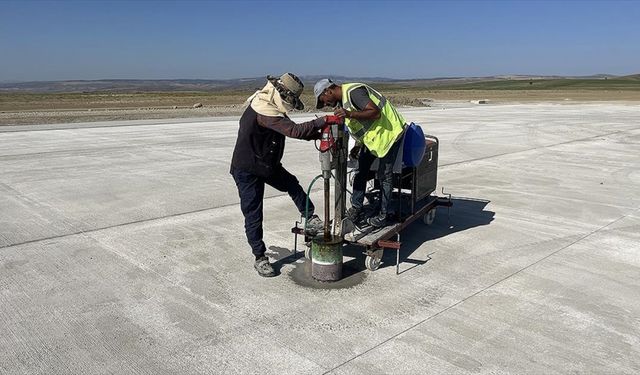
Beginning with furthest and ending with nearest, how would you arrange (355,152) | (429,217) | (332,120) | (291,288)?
(429,217)
(355,152)
(291,288)
(332,120)

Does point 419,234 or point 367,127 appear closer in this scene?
point 367,127

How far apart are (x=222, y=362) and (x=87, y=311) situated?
1349mm

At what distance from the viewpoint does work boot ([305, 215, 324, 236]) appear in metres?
4.97

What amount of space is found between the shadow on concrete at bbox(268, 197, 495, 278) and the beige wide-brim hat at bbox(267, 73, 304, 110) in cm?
158

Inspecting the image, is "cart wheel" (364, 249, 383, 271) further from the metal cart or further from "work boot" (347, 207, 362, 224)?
"work boot" (347, 207, 362, 224)

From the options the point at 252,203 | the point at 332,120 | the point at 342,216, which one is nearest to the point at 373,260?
the point at 342,216

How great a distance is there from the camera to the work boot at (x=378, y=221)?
517 cm

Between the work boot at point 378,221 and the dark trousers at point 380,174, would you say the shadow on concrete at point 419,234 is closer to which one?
the work boot at point 378,221

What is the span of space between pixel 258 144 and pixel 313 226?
102 centimetres

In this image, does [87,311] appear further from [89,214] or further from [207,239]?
[89,214]

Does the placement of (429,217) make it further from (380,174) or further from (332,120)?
(332,120)

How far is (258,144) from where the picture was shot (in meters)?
4.57

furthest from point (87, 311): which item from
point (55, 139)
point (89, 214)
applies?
point (55, 139)

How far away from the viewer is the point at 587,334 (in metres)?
3.70
